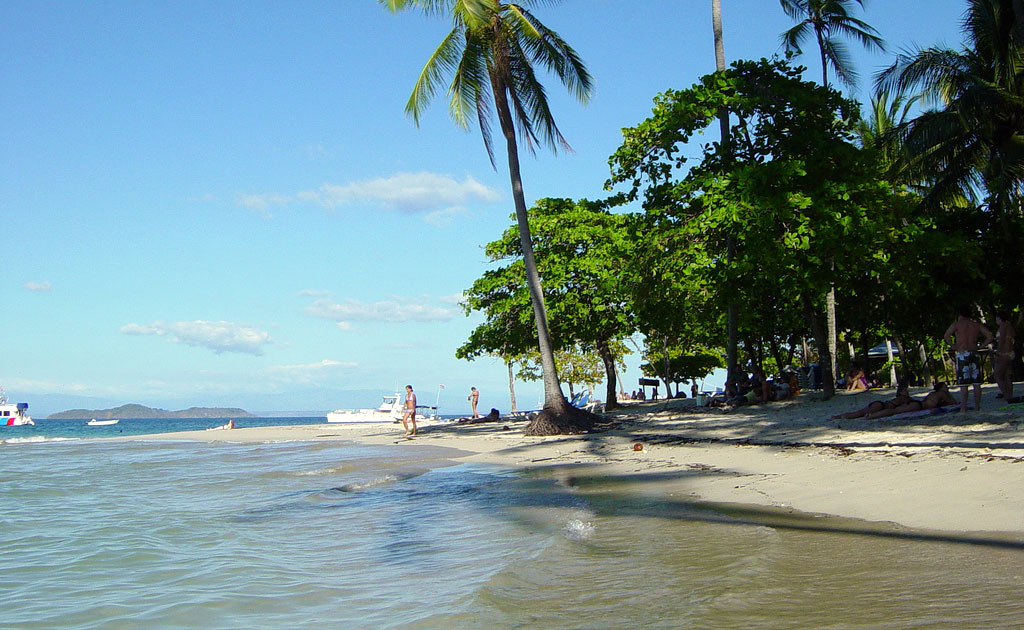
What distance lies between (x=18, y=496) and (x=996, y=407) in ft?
49.3

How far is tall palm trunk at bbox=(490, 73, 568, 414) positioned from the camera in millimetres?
18016

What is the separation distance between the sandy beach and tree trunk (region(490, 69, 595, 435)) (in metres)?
0.79

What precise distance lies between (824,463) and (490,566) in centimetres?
516

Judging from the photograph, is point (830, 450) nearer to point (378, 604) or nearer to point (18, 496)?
point (378, 604)

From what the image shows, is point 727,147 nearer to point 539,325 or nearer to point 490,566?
point 539,325

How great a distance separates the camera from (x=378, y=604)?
15.7 feet

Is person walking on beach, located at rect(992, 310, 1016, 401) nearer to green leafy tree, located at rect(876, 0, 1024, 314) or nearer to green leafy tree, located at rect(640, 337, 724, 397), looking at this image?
green leafy tree, located at rect(876, 0, 1024, 314)

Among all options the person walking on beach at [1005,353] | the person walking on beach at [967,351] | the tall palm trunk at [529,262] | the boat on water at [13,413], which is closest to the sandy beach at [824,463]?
the person walking on beach at [1005,353]

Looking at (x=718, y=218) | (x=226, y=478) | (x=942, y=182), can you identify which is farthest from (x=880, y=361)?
(x=226, y=478)

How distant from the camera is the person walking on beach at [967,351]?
10.8 m

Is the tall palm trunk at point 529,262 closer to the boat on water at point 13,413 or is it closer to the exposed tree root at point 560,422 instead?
the exposed tree root at point 560,422

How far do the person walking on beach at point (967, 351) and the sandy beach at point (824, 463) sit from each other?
445 millimetres

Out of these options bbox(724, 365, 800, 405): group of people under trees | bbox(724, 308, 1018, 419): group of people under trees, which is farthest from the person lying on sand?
bbox(724, 365, 800, 405): group of people under trees

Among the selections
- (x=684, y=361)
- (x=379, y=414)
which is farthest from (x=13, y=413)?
(x=684, y=361)
